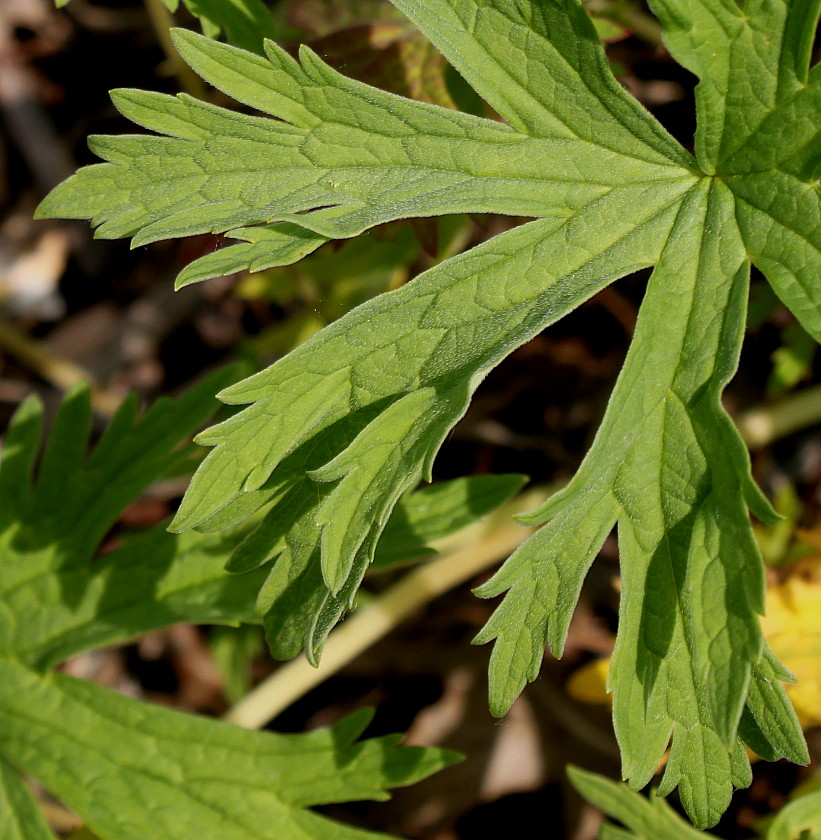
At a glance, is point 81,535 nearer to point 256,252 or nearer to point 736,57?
point 256,252

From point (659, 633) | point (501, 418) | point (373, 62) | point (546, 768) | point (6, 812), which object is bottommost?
point (546, 768)

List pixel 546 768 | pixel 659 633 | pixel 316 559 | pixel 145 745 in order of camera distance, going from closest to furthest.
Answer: pixel 659 633 → pixel 316 559 → pixel 145 745 → pixel 546 768

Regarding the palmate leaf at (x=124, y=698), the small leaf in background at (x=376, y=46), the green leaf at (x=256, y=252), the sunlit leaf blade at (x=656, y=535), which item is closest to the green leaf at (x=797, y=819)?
the sunlit leaf blade at (x=656, y=535)

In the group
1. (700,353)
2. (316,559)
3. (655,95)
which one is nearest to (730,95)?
(700,353)

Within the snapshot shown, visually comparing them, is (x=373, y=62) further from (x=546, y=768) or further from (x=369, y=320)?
(x=546, y=768)

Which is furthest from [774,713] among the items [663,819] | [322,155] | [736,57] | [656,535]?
[322,155]

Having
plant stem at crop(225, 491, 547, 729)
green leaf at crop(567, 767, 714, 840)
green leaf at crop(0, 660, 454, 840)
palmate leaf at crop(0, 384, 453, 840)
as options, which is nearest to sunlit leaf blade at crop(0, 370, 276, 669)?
palmate leaf at crop(0, 384, 453, 840)

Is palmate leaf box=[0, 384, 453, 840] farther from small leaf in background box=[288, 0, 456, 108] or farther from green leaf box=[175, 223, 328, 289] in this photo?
small leaf in background box=[288, 0, 456, 108]
